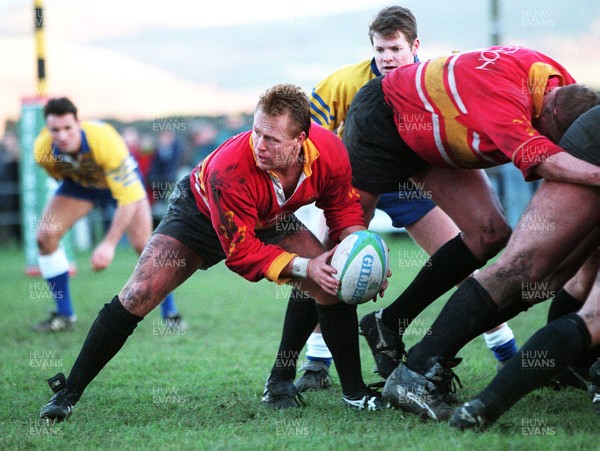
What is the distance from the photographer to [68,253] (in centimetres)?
1277

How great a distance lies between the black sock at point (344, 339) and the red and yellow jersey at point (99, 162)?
361cm

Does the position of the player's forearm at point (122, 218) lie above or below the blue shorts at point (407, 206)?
below

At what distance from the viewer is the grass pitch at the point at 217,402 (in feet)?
12.3

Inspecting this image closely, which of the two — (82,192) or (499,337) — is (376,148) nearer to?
(499,337)

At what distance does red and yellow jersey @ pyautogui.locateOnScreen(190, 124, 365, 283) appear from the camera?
13.3 feet

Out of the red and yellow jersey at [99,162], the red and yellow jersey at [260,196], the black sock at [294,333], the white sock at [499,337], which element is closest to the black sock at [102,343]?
the red and yellow jersey at [260,196]

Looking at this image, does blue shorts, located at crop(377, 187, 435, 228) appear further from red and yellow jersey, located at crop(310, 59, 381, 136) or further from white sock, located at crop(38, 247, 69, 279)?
white sock, located at crop(38, 247, 69, 279)

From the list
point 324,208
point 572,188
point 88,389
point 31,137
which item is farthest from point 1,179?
point 572,188

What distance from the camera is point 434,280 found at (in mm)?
4930

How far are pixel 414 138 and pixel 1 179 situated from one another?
1534 cm

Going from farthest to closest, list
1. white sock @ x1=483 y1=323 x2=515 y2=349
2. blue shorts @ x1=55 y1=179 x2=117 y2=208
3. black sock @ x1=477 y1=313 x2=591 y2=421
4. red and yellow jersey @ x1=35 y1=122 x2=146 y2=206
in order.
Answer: blue shorts @ x1=55 y1=179 x2=117 y2=208, red and yellow jersey @ x1=35 y1=122 x2=146 y2=206, white sock @ x1=483 y1=323 x2=515 y2=349, black sock @ x1=477 y1=313 x2=591 y2=421

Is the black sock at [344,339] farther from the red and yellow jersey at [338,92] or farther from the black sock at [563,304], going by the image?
the red and yellow jersey at [338,92]

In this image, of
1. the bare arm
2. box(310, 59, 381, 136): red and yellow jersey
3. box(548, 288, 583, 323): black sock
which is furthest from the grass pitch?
box(310, 59, 381, 136): red and yellow jersey

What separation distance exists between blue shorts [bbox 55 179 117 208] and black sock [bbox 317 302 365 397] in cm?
408
